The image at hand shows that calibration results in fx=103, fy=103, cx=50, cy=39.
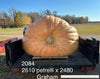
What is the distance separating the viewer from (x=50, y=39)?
285 cm

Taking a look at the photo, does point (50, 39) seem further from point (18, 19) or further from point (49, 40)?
point (18, 19)

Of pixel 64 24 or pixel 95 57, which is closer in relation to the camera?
pixel 95 57

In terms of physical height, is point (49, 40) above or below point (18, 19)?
below

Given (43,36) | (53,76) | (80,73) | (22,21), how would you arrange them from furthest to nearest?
(22,21) → (80,73) → (53,76) → (43,36)

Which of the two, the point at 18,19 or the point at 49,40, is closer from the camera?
the point at 49,40

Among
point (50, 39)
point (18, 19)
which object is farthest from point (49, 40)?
point (18, 19)

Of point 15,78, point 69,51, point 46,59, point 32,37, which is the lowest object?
point 15,78

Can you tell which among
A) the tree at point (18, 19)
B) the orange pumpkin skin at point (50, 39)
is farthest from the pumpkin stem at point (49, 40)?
the tree at point (18, 19)

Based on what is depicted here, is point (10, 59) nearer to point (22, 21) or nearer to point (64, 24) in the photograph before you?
point (64, 24)

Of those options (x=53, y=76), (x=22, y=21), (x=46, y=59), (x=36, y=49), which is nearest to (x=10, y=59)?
(x=36, y=49)

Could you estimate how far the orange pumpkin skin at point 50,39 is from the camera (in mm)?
2893

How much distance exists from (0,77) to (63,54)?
6.85ft

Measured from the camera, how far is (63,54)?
3.00m

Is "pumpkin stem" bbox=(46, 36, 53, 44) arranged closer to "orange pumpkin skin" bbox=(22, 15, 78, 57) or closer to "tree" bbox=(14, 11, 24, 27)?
"orange pumpkin skin" bbox=(22, 15, 78, 57)
